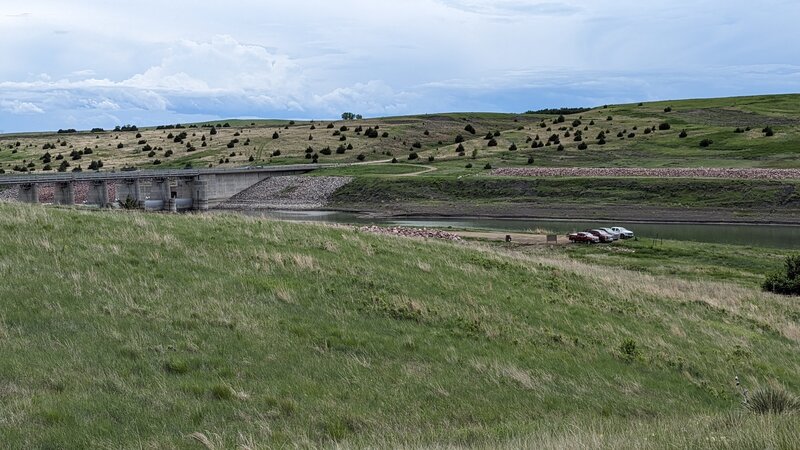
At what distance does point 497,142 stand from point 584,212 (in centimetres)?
5713

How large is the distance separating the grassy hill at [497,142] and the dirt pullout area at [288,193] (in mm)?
17432

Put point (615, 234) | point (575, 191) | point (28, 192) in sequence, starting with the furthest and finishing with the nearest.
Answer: point (575, 191), point (28, 192), point (615, 234)

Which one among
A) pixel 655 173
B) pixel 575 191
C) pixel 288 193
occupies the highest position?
pixel 655 173

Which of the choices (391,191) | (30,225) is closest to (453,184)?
(391,191)

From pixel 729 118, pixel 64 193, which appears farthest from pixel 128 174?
pixel 729 118

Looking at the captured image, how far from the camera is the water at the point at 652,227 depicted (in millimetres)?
60250

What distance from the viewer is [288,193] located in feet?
326

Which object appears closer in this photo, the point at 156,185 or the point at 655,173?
the point at 655,173

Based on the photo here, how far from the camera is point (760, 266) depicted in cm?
4466

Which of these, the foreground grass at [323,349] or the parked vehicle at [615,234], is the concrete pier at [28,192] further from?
the foreground grass at [323,349]

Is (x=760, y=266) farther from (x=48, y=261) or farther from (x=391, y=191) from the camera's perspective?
(x=391, y=191)

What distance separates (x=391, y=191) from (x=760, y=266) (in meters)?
53.0

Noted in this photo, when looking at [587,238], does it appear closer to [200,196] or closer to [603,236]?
[603,236]

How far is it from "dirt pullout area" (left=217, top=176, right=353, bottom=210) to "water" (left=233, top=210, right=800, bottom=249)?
1164 centimetres
